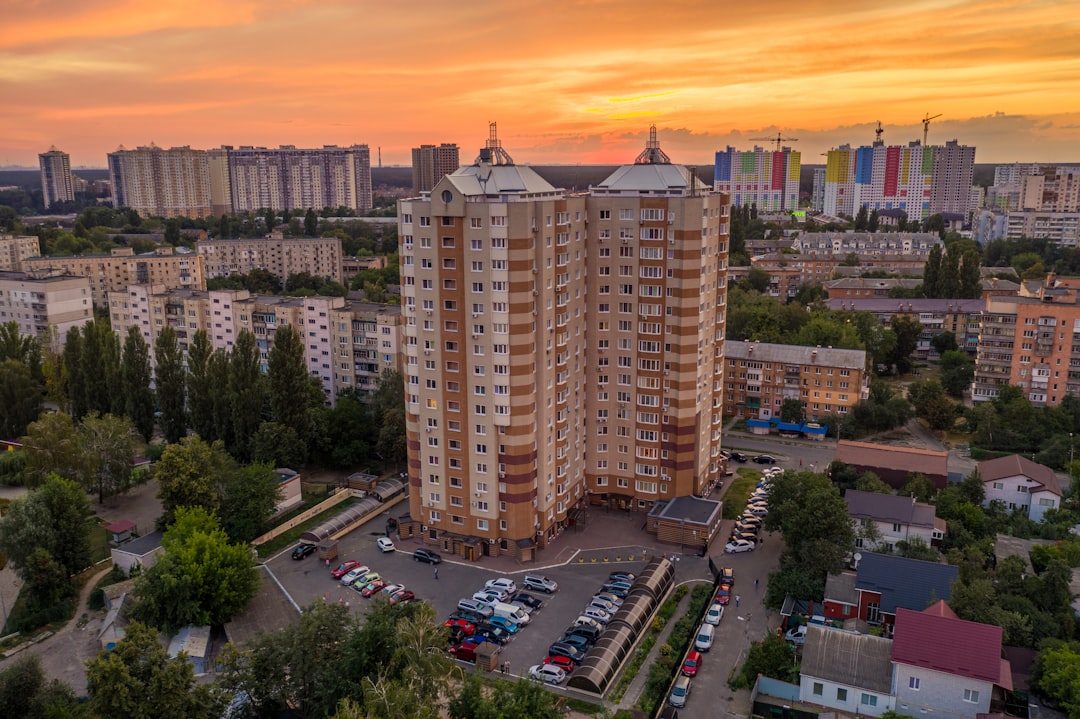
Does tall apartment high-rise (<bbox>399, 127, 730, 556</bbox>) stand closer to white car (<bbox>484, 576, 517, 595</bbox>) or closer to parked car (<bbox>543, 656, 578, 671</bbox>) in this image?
white car (<bbox>484, 576, 517, 595</bbox>)

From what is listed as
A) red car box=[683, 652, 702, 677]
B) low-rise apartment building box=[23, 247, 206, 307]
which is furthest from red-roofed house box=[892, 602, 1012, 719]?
low-rise apartment building box=[23, 247, 206, 307]

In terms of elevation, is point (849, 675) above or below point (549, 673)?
above

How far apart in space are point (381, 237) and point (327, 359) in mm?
86542

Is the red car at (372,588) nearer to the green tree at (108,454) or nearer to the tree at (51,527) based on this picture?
the tree at (51,527)

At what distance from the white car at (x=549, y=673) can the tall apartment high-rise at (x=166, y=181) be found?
573 feet

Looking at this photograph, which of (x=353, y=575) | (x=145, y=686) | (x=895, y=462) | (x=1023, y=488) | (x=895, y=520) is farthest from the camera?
(x=895, y=462)

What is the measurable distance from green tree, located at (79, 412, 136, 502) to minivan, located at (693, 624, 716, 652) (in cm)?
3344

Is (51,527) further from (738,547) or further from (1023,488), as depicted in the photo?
(1023,488)

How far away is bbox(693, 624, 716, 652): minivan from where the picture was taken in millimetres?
31375

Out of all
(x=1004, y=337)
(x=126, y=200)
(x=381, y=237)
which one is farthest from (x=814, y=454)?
(x=126, y=200)

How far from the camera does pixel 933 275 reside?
8781 centimetres

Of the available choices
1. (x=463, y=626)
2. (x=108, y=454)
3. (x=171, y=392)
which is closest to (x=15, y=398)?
(x=171, y=392)

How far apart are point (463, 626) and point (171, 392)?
98.0 ft

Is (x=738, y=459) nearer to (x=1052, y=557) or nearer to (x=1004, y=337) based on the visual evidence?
(x=1052, y=557)
